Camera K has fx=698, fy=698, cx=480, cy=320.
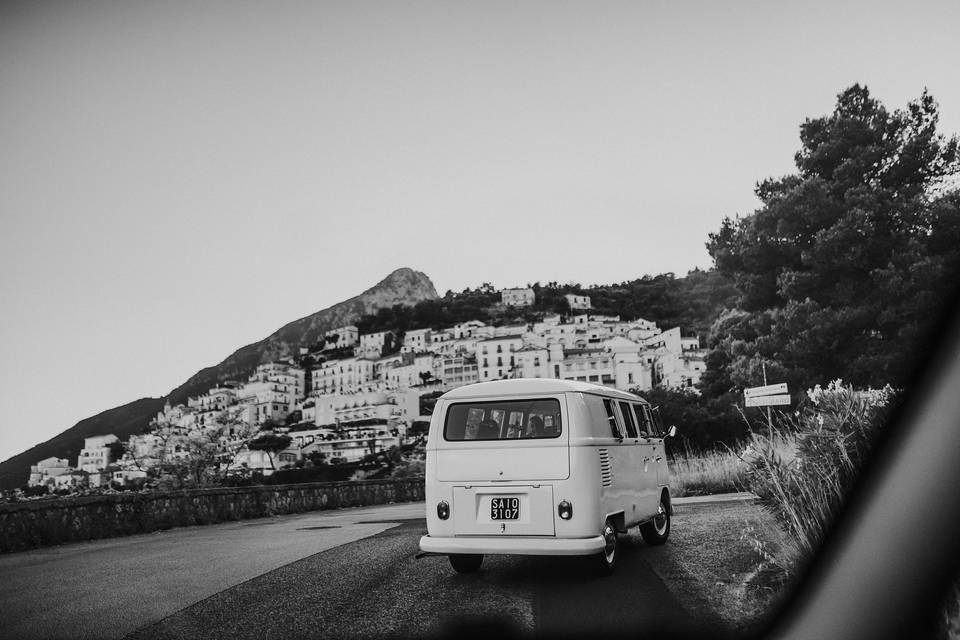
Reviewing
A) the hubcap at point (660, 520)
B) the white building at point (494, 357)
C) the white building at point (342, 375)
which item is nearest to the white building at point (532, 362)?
the white building at point (494, 357)

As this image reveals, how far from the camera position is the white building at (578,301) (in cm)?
13438

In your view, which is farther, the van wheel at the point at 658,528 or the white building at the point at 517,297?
the white building at the point at 517,297

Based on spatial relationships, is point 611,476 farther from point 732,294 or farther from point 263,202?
point 732,294

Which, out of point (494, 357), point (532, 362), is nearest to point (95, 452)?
point (494, 357)

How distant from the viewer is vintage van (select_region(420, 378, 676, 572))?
593cm

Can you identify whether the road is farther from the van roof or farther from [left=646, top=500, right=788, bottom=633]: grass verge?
the van roof

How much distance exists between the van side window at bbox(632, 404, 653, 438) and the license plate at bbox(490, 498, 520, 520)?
2.37 m

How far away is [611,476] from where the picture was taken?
646 cm

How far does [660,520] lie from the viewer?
8.34m

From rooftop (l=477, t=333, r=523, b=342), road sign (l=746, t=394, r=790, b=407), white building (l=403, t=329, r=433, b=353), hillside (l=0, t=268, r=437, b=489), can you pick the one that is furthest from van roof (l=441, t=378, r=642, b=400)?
white building (l=403, t=329, r=433, b=353)

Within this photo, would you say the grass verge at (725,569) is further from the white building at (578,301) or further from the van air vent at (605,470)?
the white building at (578,301)

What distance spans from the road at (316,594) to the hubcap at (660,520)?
27 centimetres

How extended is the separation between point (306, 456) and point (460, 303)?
6019 cm

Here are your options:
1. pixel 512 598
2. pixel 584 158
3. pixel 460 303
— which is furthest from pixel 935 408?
pixel 460 303
